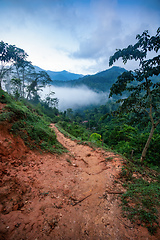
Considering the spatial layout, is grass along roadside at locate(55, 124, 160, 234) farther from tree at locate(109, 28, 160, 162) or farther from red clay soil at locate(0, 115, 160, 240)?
tree at locate(109, 28, 160, 162)

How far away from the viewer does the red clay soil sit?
8.73ft

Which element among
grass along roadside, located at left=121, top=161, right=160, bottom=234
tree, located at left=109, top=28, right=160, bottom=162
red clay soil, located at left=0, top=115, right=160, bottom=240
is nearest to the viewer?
red clay soil, located at left=0, top=115, right=160, bottom=240

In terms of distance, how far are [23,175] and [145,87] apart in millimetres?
9018

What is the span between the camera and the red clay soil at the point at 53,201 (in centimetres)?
266

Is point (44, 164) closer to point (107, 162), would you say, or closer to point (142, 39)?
point (107, 162)

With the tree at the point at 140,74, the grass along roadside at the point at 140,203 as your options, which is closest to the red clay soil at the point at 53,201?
the grass along roadside at the point at 140,203

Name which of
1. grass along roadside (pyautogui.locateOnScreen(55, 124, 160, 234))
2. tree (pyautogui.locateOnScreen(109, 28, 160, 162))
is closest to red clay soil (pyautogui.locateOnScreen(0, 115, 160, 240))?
grass along roadside (pyautogui.locateOnScreen(55, 124, 160, 234))

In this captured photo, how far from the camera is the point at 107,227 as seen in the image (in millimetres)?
3059

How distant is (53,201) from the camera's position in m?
3.69

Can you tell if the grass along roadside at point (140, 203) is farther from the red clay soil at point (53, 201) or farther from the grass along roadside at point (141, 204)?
the red clay soil at point (53, 201)

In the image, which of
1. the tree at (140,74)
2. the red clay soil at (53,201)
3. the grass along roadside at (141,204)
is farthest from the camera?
the tree at (140,74)

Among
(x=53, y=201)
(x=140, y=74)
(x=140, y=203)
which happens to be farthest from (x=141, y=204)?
(x=140, y=74)

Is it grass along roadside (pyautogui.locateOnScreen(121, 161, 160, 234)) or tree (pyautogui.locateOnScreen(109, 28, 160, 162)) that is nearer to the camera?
grass along roadside (pyautogui.locateOnScreen(121, 161, 160, 234))

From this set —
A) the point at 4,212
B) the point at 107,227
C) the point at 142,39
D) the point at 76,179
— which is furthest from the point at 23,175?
the point at 142,39
